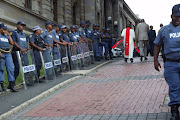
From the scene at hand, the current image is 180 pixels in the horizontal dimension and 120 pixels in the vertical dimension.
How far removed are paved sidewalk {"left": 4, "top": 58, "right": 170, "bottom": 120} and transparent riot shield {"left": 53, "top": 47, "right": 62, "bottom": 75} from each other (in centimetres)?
139

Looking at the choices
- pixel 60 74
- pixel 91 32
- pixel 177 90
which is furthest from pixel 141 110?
pixel 91 32

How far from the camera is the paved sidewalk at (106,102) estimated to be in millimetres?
6484

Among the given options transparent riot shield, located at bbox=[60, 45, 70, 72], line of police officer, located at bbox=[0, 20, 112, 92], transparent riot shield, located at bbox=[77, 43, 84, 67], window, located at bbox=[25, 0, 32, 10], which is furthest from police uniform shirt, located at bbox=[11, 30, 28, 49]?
window, located at bbox=[25, 0, 32, 10]

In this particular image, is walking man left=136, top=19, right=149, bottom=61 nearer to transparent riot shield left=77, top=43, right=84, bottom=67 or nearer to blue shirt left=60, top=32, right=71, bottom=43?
transparent riot shield left=77, top=43, right=84, bottom=67

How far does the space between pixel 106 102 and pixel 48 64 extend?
13.1 feet

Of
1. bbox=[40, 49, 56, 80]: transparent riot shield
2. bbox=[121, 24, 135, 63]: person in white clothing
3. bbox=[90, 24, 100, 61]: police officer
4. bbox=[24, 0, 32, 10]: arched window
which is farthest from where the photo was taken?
bbox=[24, 0, 32, 10]: arched window

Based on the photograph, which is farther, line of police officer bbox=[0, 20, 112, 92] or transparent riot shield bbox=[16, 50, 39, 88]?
transparent riot shield bbox=[16, 50, 39, 88]

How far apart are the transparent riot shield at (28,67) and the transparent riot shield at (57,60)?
1636 millimetres

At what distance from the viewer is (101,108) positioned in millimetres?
7082

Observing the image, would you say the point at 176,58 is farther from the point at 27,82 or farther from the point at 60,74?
the point at 60,74

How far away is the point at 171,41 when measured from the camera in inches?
219

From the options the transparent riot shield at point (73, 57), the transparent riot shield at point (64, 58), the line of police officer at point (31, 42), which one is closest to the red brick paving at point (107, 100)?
the line of police officer at point (31, 42)

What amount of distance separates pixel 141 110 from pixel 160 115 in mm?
597

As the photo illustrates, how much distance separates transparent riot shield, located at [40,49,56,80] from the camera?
1091cm
